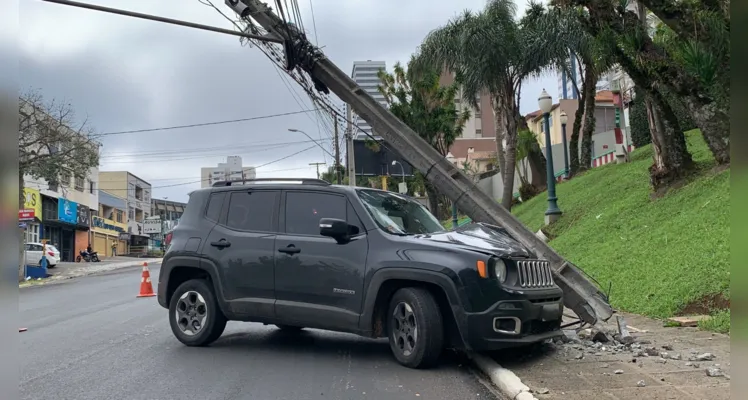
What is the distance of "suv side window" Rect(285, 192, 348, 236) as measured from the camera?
6.76m

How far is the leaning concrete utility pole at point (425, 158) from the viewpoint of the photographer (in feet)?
24.8

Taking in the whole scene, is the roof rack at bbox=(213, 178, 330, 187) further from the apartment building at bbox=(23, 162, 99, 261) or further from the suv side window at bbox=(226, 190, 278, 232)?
the apartment building at bbox=(23, 162, 99, 261)

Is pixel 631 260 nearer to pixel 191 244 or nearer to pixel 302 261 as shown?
pixel 302 261

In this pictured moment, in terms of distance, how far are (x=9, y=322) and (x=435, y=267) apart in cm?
432

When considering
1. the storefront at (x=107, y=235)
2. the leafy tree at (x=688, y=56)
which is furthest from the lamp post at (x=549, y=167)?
the storefront at (x=107, y=235)

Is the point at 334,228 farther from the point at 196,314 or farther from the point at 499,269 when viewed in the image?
the point at 196,314

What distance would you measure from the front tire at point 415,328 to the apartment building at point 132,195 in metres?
70.3

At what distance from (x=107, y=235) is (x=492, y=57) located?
5335 centimetres

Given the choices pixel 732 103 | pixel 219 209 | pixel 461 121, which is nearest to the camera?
pixel 732 103

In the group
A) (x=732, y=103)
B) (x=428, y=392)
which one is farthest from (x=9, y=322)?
(x=428, y=392)

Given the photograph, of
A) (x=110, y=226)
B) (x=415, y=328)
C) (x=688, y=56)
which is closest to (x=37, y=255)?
(x=415, y=328)

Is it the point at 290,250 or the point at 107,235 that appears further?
the point at 107,235

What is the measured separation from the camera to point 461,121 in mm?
30531

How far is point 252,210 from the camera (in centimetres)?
721
